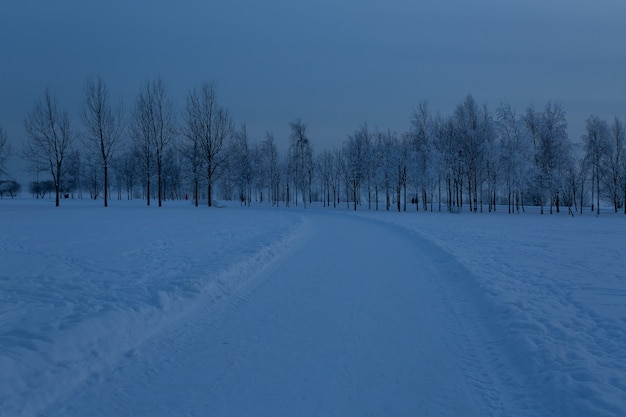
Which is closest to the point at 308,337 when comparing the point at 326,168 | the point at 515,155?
the point at 515,155

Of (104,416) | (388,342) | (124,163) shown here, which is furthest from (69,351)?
(124,163)

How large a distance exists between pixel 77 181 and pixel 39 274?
305 feet

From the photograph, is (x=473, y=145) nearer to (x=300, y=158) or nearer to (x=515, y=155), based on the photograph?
(x=515, y=155)

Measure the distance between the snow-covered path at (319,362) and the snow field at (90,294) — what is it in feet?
1.26

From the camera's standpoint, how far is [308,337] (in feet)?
16.3

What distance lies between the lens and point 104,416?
327 cm

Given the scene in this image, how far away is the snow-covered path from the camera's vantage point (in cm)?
341

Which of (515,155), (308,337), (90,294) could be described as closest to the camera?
(308,337)

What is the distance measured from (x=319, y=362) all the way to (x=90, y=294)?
16.6 feet

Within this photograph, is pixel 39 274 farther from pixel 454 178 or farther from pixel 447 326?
pixel 454 178

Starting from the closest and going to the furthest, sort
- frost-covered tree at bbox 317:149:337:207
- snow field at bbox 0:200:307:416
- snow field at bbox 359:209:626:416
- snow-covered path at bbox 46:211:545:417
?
snow-covered path at bbox 46:211:545:417, snow field at bbox 359:209:626:416, snow field at bbox 0:200:307:416, frost-covered tree at bbox 317:149:337:207

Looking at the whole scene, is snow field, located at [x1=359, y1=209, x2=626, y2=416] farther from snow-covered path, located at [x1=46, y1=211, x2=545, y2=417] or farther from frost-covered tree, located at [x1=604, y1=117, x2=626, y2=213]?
frost-covered tree, located at [x1=604, y1=117, x2=626, y2=213]

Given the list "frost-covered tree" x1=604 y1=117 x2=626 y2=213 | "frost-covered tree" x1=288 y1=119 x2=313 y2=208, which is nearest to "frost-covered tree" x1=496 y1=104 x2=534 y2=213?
"frost-covered tree" x1=604 y1=117 x2=626 y2=213

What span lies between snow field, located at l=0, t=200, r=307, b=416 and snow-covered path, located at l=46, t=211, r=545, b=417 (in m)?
0.39
